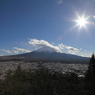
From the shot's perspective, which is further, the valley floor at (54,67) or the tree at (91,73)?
the valley floor at (54,67)

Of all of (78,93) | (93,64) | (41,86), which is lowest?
(78,93)

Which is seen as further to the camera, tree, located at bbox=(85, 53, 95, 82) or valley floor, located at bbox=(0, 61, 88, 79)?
valley floor, located at bbox=(0, 61, 88, 79)

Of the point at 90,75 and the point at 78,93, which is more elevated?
the point at 90,75

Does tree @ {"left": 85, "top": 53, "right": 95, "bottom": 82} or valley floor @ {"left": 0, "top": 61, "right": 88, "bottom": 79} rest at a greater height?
tree @ {"left": 85, "top": 53, "right": 95, "bottom": 82}

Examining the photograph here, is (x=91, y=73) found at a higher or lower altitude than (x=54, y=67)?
higher

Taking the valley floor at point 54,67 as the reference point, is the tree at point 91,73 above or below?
above

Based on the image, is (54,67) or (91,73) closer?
(91,73)

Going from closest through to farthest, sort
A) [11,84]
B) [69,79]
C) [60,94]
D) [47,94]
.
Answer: [47,94] < [60,94] < [11,84] < [69,79]

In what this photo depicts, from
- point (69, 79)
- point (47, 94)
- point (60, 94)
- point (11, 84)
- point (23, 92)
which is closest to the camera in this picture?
point (47, 94)

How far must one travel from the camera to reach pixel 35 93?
706 cm

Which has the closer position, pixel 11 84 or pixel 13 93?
pixel 13 93

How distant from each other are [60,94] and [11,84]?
159 inches

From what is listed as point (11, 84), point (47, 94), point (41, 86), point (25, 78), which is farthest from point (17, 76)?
point (47, 94)

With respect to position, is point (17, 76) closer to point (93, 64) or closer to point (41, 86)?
point (41, 86)
